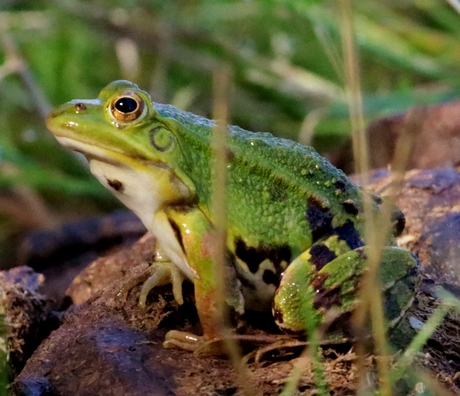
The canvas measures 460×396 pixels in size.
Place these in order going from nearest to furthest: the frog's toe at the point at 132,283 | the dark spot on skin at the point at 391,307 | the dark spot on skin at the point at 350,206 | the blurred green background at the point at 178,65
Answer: the dark spot on skin at the point at 391,307, the dark spot on skin at the point at 350,206, the frog's toe at the point at 132,283, the blurred green background at the point at 178,65

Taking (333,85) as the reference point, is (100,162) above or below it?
below

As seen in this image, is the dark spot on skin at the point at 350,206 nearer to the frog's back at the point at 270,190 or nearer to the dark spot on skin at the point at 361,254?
the frog's back at the point at 270,190

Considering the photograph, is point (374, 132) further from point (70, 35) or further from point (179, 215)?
point (70, 35)

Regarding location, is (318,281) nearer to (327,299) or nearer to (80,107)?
(327,299)

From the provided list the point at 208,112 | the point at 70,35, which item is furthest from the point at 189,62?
the point at 70,35

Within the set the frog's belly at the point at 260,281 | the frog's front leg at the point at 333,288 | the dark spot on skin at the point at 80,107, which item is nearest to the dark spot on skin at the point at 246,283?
the frog's belly at the point at 260,281

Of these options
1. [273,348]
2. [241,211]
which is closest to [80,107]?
[241,211]
